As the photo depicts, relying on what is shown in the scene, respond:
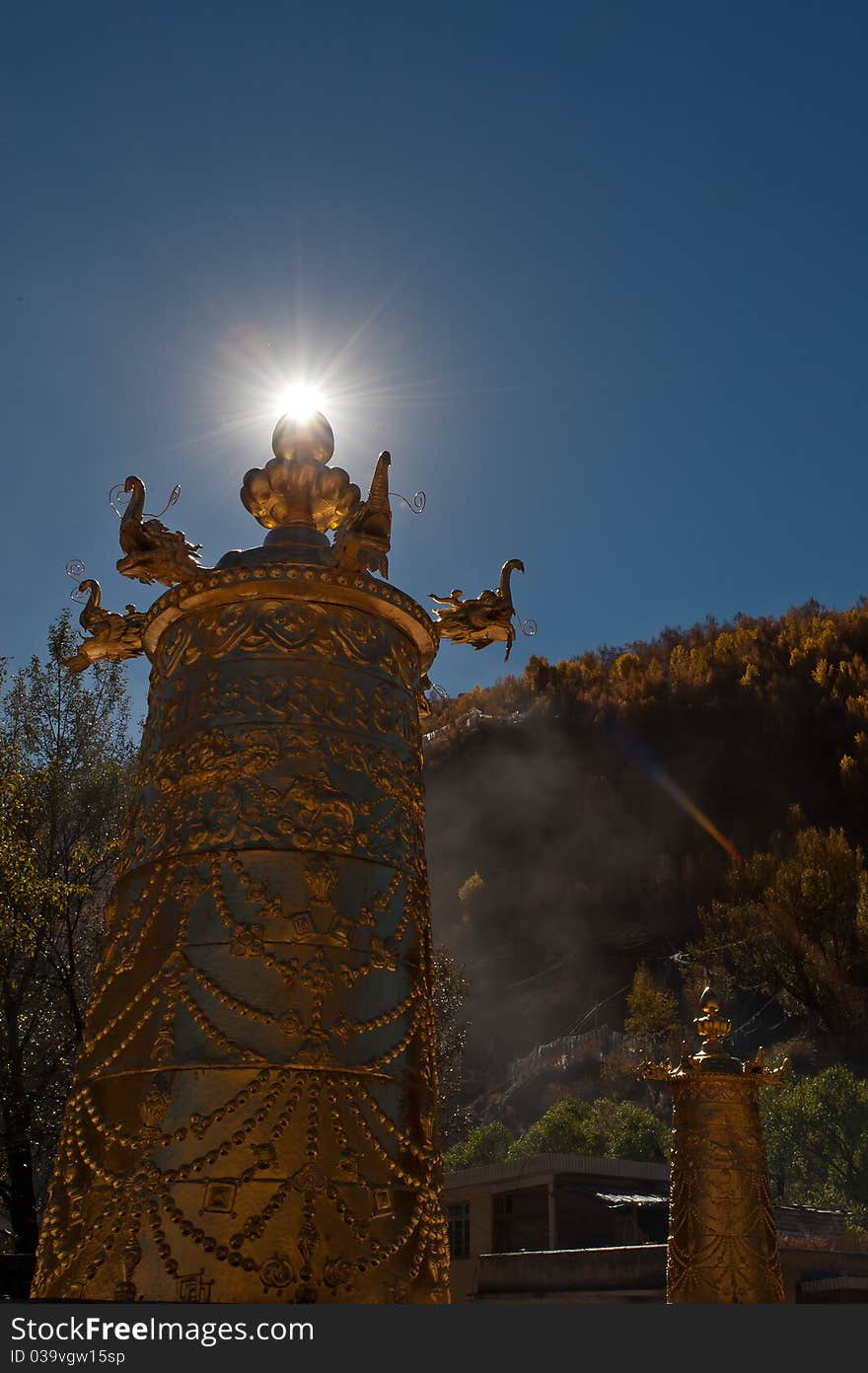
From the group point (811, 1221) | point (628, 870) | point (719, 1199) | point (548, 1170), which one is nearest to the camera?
point (719, 1199)

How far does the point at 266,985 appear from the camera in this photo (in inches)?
91.4

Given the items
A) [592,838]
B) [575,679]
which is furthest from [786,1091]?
[575,679]

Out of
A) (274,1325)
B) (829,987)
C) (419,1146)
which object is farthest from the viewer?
(829,987)

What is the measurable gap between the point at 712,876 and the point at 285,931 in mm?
56051

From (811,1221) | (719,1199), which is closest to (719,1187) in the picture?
(719,1199)

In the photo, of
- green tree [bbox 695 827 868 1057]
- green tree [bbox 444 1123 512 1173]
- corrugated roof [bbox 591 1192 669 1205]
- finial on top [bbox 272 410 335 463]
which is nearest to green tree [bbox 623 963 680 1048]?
green tree [bbox 695 827 868 1057]

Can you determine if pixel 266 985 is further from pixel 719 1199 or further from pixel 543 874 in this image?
pixel 543 874

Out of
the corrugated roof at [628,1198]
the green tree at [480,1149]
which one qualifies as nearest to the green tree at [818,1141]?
the corrugated roof at [628,1198]

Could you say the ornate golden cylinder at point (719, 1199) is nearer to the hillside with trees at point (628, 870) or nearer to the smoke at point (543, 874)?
the hillside with trees at point (628, 870)

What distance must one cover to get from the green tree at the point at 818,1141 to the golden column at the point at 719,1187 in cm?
1811

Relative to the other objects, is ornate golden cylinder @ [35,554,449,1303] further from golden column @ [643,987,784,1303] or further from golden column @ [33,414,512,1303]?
golden column @ [643,987,784,1303]

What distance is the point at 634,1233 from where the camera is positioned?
18688 millimetres

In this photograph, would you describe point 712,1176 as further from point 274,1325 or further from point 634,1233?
point 634,1233

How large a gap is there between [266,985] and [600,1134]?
3183 centimetres
